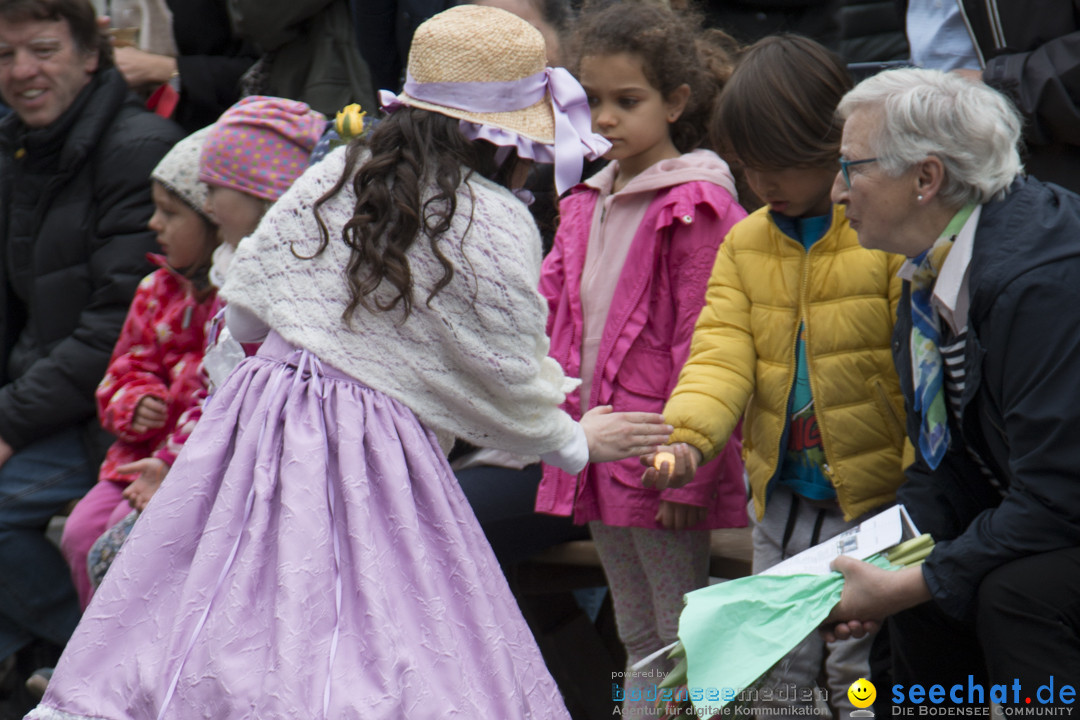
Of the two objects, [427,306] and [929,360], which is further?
[929,360]

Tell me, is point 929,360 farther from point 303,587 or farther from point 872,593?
point 303,587

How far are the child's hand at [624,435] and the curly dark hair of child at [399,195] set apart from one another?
2.02ft

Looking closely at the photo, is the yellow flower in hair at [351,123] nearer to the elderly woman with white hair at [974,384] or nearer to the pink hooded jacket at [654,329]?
the pink hooded jacket at [654,329]

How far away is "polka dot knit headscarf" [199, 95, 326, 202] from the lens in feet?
13.8

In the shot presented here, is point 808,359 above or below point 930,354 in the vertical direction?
below

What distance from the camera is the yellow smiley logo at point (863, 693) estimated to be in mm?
2988

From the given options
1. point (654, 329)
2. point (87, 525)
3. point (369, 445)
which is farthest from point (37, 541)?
point (369, 445)

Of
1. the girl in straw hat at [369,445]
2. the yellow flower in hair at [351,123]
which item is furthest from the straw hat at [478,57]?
the yellow flower in hair at [351,123]

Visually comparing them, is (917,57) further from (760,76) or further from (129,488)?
(129,488)

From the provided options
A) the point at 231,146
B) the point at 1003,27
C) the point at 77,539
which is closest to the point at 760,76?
the point at 1003,27

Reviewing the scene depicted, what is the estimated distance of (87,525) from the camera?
4422mm

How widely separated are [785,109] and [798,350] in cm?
58

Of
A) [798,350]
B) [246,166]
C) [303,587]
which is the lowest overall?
[798,350]

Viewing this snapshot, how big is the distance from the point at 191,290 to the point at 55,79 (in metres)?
1.23
